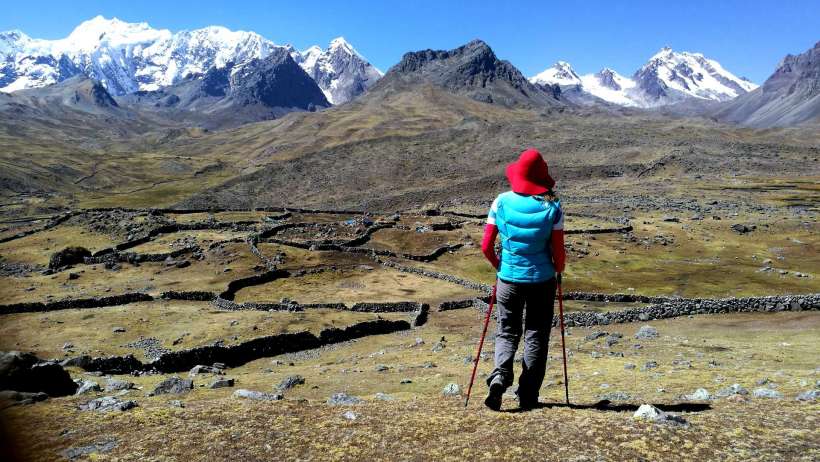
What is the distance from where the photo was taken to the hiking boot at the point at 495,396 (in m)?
12.0

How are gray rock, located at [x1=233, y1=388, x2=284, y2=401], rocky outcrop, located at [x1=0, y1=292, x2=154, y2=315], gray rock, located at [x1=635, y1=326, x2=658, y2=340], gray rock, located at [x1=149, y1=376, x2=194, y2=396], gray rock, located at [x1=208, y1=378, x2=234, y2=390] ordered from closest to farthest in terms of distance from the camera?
gray rock, located at [x1=233, y1=388, x2=284, y2=401]
gray rock, located at [x1=149, y1=376, x2=194, y2=396]
gray rock, located at [x1=208, y1=378, x2=234, y2=390]
gray rock, located at [x1=635, y1=326, x2=658, y2=340]
rocky outcrop, located at [x1=0, y1=292, x2=154, y2=315]

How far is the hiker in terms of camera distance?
11633 mm

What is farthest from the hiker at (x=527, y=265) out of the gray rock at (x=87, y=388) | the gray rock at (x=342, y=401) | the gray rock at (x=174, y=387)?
the gray rock at (x=87, y=388)

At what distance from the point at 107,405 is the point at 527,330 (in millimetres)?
10026

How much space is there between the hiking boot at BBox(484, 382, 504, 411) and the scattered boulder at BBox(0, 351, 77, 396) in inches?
475

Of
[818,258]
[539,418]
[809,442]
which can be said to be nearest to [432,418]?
[539,418]

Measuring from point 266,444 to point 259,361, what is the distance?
982 inches

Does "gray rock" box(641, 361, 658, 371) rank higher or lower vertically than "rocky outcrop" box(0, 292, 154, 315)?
higher

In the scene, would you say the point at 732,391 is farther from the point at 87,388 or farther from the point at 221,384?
the point at 87,388

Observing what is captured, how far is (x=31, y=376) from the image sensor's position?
15398 millimetres

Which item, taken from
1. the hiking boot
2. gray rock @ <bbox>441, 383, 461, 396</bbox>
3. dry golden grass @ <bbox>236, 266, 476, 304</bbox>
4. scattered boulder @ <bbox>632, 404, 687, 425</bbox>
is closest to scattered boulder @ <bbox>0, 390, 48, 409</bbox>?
gray rock @ <bbox>441, 383, 461, 396</bbox>

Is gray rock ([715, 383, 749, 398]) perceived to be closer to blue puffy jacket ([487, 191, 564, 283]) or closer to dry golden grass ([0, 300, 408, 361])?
blue puffy jacket ([487, 191, 564, 283])

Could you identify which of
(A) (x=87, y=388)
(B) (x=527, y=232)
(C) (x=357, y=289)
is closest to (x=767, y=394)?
(B) (x=527, y=232)

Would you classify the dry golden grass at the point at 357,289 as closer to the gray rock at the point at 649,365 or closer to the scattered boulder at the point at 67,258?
the scattered boulder at the point at 67,258
